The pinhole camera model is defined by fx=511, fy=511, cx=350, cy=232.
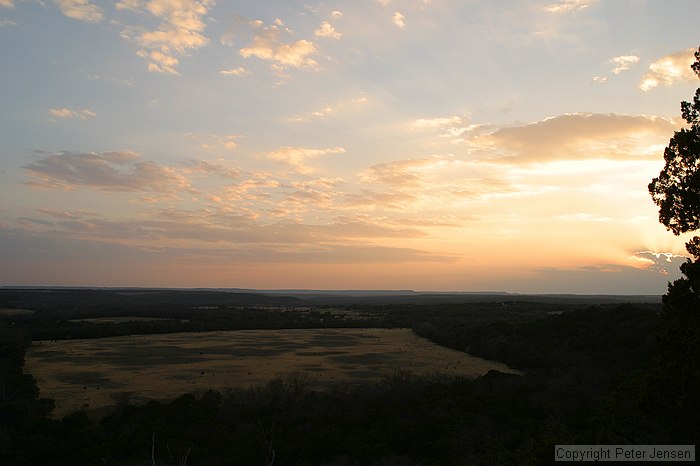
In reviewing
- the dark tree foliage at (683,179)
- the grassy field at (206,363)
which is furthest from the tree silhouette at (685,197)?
the grassy field at (206,363)

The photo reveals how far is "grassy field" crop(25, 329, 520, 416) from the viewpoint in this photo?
33553 millimetres

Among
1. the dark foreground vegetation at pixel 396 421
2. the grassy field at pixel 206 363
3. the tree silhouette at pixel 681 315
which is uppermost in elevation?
the tree silhouette at pixel 681 315

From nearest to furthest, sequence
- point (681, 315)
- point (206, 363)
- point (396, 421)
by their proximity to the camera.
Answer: point (681, 315) → point (396, 421) → point (206, 363)

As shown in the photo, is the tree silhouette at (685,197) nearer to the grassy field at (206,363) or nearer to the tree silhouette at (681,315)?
the tree silhouette at (681,315)

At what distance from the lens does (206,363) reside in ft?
150

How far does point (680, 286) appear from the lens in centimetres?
1058

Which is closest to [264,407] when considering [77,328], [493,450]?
[493,450]

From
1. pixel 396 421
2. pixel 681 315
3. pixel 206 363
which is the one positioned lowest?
pixel 206 363

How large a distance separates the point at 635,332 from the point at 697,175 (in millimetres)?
33134

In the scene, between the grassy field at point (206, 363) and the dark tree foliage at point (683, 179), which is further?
the grassy field at point (206, 363)

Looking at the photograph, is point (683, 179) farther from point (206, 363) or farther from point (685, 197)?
point (206, 363)

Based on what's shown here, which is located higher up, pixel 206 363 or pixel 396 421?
pixel 396 421

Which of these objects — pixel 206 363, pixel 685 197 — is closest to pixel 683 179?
pixel 685 197

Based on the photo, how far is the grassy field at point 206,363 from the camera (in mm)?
33553
